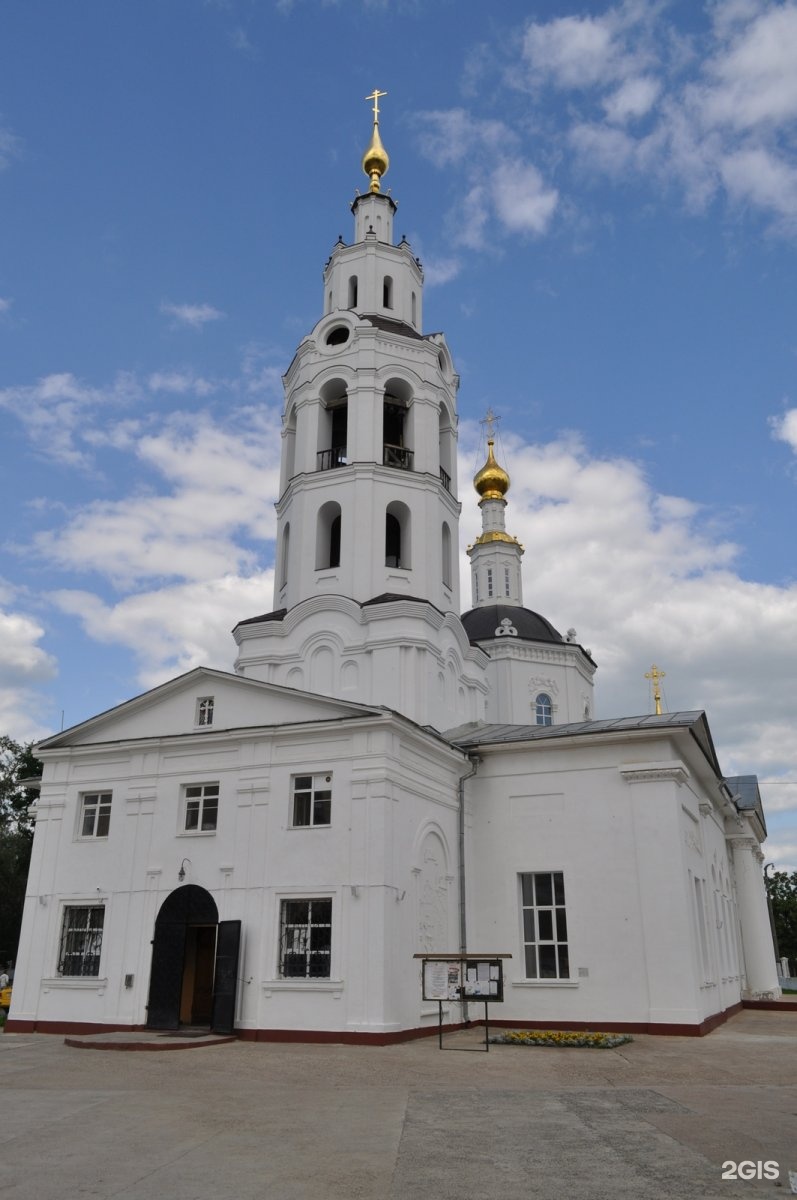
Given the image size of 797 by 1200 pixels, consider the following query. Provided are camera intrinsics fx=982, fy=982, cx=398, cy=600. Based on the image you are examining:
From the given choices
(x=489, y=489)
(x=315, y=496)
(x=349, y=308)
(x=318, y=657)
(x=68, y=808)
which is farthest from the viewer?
(x=489, y=489)

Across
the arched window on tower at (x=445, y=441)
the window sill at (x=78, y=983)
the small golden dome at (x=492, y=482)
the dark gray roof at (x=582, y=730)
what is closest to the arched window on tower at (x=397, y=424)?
the arched window on tower at (x=445, y=441)

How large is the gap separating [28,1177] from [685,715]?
16967mm

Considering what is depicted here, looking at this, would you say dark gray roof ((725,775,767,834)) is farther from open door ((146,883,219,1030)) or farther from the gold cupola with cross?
open door ((146,883,219,1030))

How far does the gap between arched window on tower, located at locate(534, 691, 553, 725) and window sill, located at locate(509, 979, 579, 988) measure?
18257 millimetres

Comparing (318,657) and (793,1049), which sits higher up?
(318,657)

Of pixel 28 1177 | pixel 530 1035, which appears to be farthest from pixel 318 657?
pixel 28 1177

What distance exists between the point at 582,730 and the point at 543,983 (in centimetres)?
533

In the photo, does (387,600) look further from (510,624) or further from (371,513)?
(510,624)

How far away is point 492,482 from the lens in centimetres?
4434

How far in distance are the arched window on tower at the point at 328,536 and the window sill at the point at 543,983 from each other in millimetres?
10836

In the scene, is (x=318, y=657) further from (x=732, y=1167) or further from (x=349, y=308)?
(x=732, y=1167)

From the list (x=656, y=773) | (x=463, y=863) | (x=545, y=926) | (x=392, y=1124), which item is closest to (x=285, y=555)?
(x=463, y=863)

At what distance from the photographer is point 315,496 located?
84.6ft

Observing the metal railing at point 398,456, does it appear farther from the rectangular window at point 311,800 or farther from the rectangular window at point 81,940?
the rectangular window at point 81,940
